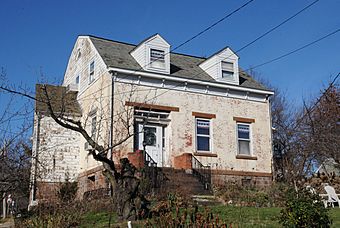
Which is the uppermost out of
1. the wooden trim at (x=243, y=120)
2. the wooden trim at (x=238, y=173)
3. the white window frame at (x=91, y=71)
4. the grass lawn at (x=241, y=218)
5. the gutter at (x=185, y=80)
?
the white window frame at (x=91, y=71)

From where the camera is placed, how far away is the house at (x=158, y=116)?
21641 mm

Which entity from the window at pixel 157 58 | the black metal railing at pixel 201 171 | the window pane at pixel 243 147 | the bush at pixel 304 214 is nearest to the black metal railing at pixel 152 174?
the black metal railing at pixel 201 171

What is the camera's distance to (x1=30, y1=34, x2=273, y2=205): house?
21.6 meters

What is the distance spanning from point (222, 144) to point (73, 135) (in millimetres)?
8229

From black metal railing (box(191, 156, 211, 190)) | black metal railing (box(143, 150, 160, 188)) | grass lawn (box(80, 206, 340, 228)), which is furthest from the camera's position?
black metal railing (box(191, 156, 211, 190))

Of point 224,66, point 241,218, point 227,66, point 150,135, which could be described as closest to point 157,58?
point 150,135

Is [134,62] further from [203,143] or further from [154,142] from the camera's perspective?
[203,143]

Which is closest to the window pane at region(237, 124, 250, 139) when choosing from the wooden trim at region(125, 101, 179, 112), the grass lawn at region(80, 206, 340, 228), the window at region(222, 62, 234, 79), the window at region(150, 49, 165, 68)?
the window at region(222, 62, 234, 79)

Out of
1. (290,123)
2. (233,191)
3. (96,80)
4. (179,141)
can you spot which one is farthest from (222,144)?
(290,123)

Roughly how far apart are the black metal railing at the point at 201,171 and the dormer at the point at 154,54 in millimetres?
4827

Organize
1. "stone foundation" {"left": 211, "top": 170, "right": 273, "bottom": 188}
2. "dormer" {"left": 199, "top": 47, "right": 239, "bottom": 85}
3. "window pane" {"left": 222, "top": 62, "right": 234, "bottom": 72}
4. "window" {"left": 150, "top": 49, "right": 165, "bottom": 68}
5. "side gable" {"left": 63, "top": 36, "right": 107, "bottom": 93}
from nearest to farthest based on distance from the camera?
"stone foundation" {"left": 211, "top": 170, "right": 273, "bottom": 188}
"window" {"left": 150, "top": 49, "right": 165, "bottom": 68}
"side gable" {"left": 63, "top": 36, "right": 107, "bottom": 93}
"dormer" {"left": 199, "top": 47, "right": 239, "bottom": 85}
"window pane" {"left": 222, "top": 62, "right": 234, "bottom": 72}

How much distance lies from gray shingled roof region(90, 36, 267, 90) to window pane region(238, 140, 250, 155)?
3157mm

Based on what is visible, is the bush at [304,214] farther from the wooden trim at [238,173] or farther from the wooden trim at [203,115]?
the wooden trim at [203,115]

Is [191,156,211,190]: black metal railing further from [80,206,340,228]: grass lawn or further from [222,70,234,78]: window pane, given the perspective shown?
[80,206,340,228]: grass lawn
